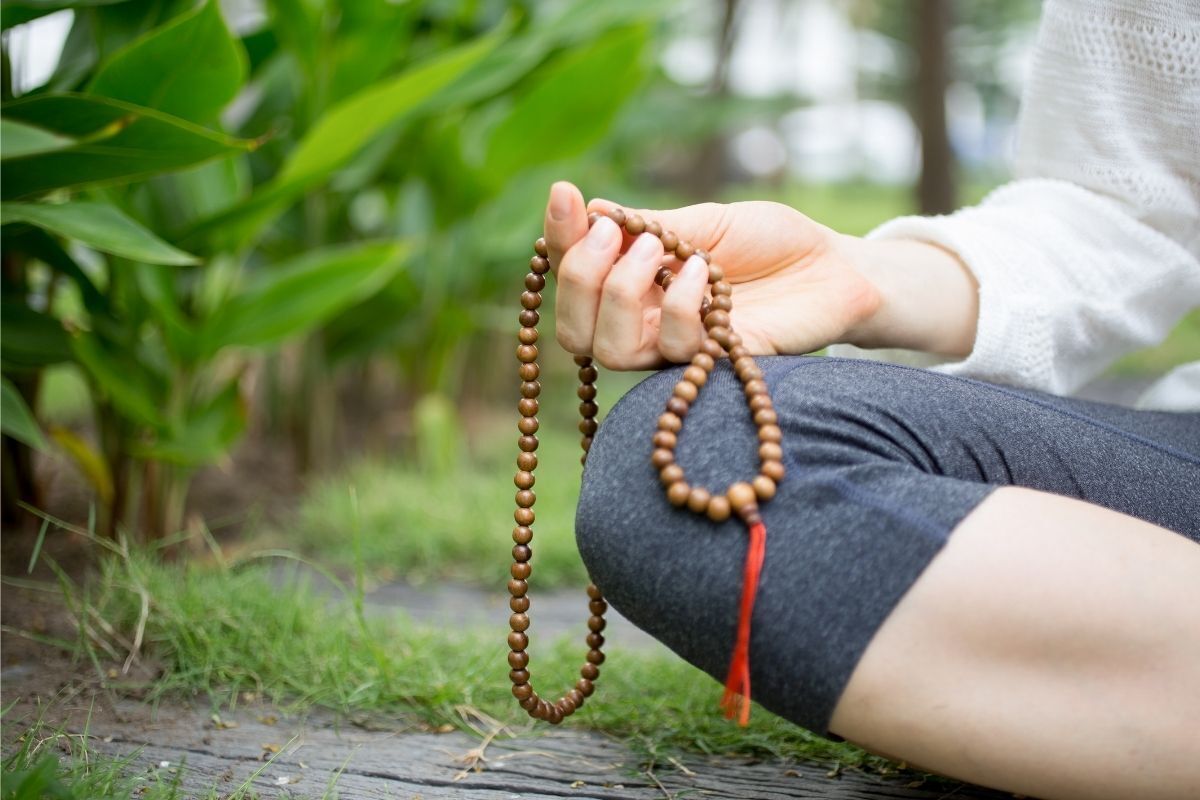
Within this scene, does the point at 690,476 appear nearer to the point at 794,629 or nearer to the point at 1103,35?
the point at 794,629

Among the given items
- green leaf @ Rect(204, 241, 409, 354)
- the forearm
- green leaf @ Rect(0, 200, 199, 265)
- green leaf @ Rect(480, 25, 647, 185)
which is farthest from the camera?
green leaf @ Rect(480, 25, 647, 185)

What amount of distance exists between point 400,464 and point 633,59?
2.79 ft

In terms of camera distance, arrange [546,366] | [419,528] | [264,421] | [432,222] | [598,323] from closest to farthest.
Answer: [598,323], [419,528], [432,222], [264,421], [546,366]

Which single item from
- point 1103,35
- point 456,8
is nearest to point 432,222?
point 456,8

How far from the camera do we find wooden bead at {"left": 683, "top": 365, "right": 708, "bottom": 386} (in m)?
0.65

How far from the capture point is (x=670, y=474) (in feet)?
1.98

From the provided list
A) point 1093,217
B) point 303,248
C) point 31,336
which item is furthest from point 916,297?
point 303,248

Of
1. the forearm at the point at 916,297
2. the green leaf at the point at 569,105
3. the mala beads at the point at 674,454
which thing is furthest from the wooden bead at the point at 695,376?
the green leaf at the point at 569,105

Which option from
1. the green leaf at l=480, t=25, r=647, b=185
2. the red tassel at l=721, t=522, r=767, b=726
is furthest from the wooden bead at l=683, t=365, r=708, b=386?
the green leaf at l=480, t=25, r=647, b=185

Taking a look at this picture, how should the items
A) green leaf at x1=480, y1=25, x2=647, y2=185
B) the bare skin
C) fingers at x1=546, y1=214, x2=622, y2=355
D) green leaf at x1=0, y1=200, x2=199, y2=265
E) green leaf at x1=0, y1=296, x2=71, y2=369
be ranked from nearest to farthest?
the bare skin → fingers at x1=546, y1=214, x2=622, y2=355 → green leaf at x1=0, y1=200, x2=199, y2=265 → green leaf at x1=0, y1=296, x2=71, y2=369 → green leaf at x1=480, y1=25, x2=647, y2=185

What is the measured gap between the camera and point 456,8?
190 centimetres

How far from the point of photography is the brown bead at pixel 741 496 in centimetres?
58

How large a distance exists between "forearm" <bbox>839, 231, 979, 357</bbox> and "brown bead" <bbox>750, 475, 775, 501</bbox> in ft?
0.89

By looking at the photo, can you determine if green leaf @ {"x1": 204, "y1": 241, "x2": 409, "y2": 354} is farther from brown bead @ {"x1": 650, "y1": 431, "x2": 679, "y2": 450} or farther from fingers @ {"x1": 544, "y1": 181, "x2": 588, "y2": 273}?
brown bead @ {"x1": 650, "y1": 431, "x2": 679, "y2": 450}
